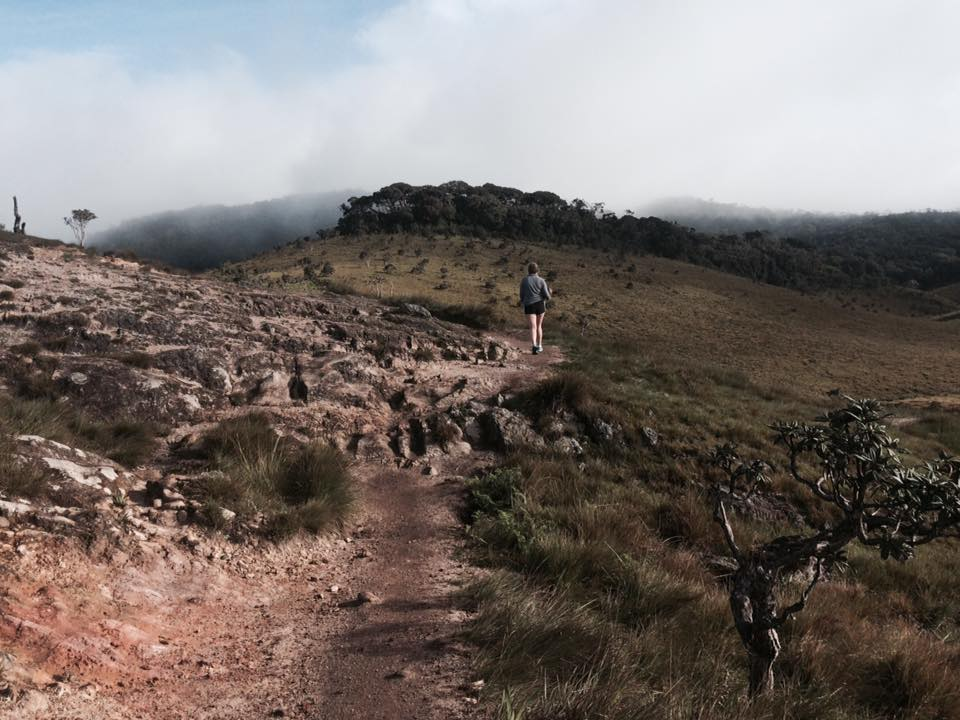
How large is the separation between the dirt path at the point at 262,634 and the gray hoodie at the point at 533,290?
8367 mm

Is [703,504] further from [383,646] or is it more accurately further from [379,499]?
[383,646]

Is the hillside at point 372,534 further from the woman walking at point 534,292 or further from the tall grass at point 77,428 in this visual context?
the woman walking at point 534,292

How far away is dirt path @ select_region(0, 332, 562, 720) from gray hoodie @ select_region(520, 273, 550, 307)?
329 inches

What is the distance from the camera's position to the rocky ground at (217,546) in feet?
10.0

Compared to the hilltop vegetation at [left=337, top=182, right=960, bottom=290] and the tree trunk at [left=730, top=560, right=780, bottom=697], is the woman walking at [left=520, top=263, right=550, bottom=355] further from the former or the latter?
the hilltop vegetation at [left=337, top=182, right=960, bottom=290]

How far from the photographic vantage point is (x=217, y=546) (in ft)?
15.2

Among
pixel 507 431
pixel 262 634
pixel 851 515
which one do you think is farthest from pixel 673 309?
pixel 262 634

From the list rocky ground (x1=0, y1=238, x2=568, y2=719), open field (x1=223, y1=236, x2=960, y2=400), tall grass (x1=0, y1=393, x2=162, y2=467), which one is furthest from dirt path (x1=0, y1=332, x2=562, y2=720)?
open field (x1=223, y1=236, x2=960, y2=400)

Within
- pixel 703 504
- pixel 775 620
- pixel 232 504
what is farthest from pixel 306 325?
pixel 775 620

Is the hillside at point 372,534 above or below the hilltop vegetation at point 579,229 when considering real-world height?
below

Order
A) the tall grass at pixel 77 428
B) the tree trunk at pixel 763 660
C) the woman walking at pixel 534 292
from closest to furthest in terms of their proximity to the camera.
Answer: the tree trunk at pixel 763 660, the tall grass at pixel 77 428, the woman walking at pixel 534 292

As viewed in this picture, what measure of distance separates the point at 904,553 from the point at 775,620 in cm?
92

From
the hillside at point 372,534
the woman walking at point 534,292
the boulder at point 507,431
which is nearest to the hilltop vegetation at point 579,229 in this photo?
the woman walking at point 534,292

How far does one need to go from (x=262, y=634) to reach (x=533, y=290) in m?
10.2
